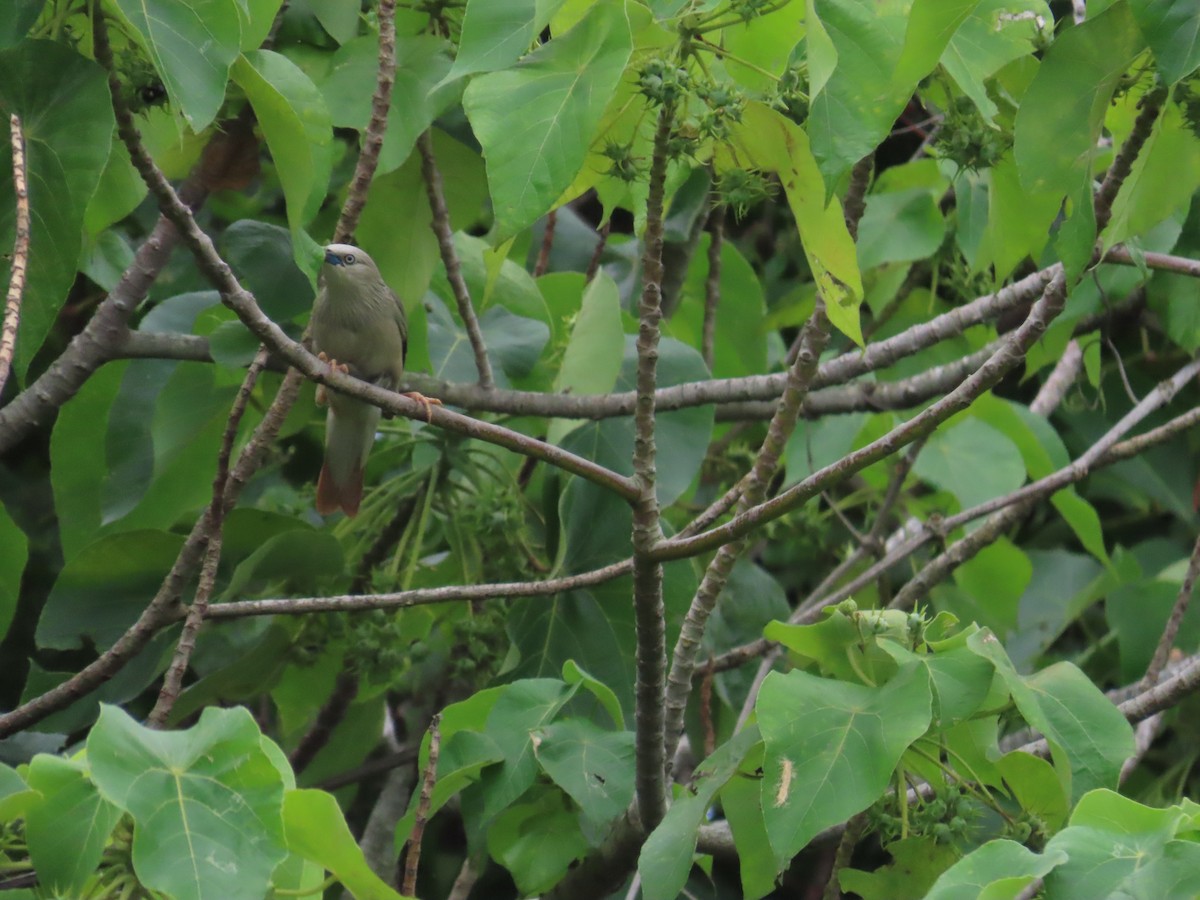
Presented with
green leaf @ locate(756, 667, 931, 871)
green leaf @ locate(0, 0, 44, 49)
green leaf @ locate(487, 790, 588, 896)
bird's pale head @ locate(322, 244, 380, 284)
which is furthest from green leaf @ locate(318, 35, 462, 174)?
green leaf @ locate(756, 667, 931, 871)

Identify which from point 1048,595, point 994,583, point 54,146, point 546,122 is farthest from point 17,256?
point 1048,595

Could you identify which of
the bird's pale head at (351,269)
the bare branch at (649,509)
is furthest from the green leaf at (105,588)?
the bare branch at (649,509)

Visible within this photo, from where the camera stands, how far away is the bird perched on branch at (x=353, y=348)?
3.41 m

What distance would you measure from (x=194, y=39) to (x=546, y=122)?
0.55m

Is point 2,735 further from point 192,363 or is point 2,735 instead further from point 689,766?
point 689,766

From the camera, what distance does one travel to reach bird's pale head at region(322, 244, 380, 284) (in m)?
3.29

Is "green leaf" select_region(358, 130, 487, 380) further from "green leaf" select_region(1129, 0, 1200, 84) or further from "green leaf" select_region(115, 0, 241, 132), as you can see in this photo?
"green leaf" select_region(1129, 0, 1200, 84)

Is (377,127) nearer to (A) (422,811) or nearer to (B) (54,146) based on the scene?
(B) (54,146)

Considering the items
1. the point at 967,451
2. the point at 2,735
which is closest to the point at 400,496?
the point at 2,735

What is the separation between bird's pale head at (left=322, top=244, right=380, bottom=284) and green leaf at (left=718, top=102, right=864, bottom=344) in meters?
1.41

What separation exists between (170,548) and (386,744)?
4.20 feet

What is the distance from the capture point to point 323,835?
5.56 ft

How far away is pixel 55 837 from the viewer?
160 cm

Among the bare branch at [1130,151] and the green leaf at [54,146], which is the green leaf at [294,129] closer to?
the green leaf at [54,146]
